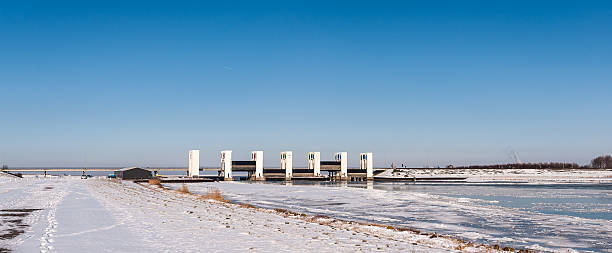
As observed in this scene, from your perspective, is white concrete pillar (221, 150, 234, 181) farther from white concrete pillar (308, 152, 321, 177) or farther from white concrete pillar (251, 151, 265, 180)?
white concrete pillar (308, 152, 321, 177)

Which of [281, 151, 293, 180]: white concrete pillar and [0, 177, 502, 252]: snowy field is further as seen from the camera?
[281, 151, 293, 180]: white concrete pillar

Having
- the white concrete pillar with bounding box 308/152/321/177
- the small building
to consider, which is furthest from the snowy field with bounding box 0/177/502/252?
the white concrete pillar with bounding box 308/152/321/177

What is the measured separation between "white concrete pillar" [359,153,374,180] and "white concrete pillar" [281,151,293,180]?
24421 mm

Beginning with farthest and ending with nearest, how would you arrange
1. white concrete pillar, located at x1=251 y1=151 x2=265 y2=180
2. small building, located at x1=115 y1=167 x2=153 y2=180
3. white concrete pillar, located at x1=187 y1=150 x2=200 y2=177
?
white concrete pillar, located at x1=251 y1=151 x2=265 y2=180
white concrete pillar, located at x1=187 y1=150 x2=200 y2=177
small building, located at x1=115 y1=167 x2=153 y2=180

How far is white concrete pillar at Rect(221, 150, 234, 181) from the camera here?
12576 centimetres

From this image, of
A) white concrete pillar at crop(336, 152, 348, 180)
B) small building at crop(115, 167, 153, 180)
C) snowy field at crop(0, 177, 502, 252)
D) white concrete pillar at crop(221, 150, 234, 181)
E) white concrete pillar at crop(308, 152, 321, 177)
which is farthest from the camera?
white concrete pillar at crop(336, 152, 348, 180)

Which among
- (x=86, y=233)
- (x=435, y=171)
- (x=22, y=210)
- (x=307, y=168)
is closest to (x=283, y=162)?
(x=307, y=168)

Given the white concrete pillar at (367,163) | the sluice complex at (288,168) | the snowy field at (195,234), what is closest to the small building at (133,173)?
the sluice complex at (288,168)

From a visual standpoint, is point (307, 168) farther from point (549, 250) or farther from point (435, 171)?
point (549, 250)

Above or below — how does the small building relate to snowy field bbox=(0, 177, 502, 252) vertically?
below

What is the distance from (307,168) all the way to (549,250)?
126m

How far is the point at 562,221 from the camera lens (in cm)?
2506

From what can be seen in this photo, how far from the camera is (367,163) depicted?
146m

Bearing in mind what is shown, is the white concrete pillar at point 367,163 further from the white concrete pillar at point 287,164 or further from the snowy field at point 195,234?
the snowy field at point 195,234
